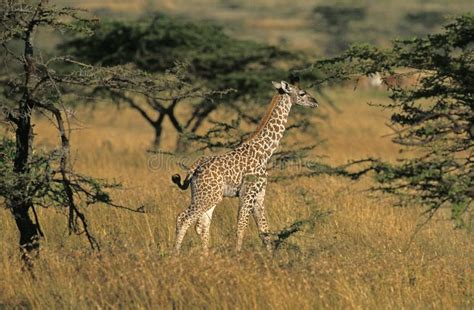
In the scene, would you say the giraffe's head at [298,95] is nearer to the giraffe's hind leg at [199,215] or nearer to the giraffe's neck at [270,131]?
the giraffe's neck at [270,131]

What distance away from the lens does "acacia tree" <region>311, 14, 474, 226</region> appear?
7.18 meters

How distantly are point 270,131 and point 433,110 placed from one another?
7.80ft

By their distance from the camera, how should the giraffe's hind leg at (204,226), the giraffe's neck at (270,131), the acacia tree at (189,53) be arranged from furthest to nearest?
the acacia tree at (189,53) → the giraffe's neck at (270,131) → the giraffe's hind leg at (204,226)

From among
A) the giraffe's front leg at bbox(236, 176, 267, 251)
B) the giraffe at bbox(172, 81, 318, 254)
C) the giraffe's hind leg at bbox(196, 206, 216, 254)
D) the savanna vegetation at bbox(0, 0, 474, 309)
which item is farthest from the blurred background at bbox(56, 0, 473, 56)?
the giraffe's hind leg at bbox(196, 206, 216, 254)

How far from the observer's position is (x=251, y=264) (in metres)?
7.72

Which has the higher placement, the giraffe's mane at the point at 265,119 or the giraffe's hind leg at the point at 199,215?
the giraffe's mane at the point at 265,119

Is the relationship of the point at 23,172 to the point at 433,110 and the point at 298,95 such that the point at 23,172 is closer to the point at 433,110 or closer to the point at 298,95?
the point at 298,95

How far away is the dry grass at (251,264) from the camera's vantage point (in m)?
7.11

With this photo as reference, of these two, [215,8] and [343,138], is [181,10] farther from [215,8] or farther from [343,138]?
[343,138]

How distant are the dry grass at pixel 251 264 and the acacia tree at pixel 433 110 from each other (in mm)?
764

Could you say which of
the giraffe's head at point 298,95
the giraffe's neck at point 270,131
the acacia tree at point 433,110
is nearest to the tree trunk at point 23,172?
the giraffe's neck at point 270,131

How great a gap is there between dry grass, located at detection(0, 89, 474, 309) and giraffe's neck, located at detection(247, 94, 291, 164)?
84 cm

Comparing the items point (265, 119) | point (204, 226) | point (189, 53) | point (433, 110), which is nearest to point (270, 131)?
point (265, 119)

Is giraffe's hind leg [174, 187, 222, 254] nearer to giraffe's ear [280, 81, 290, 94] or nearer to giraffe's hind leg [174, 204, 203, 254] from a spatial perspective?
giraffe's hind leg [174, 204, 203, 254]
